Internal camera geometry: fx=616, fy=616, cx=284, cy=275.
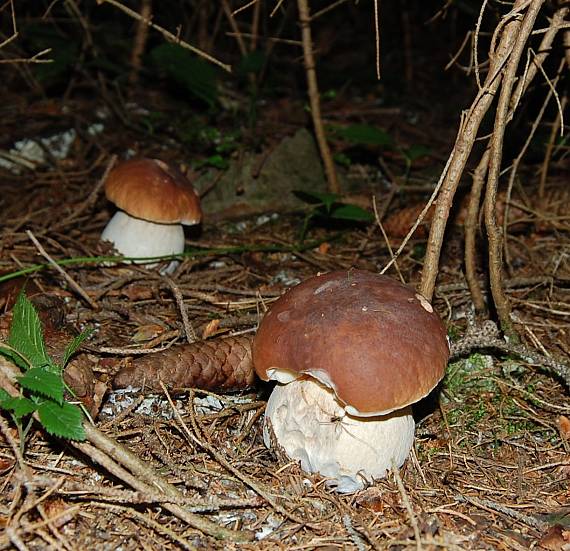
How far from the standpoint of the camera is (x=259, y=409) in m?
2.27

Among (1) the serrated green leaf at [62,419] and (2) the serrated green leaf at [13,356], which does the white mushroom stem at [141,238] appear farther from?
(1) the serrated green leaf at [62,419]

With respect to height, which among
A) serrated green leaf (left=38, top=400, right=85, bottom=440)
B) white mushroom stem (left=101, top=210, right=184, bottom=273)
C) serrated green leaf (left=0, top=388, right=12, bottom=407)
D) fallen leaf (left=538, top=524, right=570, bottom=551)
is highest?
serrated green leaf (left=38, top=400, right=85, bottom=440)

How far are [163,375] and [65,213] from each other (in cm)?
182

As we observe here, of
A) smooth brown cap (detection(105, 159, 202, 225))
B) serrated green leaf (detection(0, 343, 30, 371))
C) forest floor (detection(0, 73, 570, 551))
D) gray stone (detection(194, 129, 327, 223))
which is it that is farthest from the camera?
gray stone (detection(194, 129, 327, 223))

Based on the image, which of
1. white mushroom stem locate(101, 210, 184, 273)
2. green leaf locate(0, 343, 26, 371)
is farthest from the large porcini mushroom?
white mushroom stem locate(101, 210, 184, 273)

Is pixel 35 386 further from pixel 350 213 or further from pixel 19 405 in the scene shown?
pixel 350 213

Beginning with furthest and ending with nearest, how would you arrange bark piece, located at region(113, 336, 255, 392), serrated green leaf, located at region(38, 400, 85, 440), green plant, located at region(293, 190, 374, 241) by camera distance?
green plant, located at region(293, 190, 374, 241) → bark piece, located at region(113, 336, 255, 392) → serrated green leaf, located at region(38, 400, 85, 440)

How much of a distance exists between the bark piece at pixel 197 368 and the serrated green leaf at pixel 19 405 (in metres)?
0.47

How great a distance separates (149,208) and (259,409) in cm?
132

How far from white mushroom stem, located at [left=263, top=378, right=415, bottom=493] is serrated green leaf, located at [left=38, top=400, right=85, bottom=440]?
0.66 metres

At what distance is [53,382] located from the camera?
1.71 m

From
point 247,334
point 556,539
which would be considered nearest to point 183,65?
point 247,334

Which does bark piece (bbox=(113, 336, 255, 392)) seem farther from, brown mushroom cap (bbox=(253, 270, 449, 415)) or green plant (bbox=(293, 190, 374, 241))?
green plant (bbox=(293, 190, 374, 241))

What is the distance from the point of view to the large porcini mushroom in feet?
5.76
